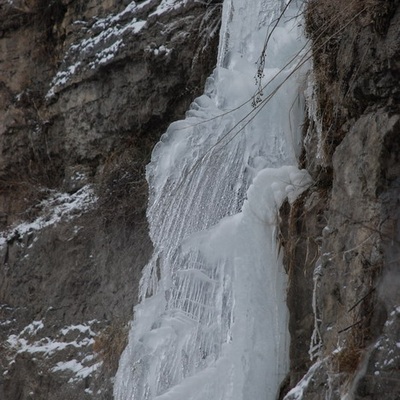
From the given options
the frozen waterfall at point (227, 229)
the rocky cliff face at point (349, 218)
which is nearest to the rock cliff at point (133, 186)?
the rocky cliff face at point (349, 218)

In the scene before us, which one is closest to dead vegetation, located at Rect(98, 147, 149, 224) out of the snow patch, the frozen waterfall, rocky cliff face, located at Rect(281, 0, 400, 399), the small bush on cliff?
the small bush on cliff

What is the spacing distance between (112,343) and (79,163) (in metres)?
1.52

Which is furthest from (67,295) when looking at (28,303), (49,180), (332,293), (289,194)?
(332,293)

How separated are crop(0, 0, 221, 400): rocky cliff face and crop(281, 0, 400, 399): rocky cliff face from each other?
1.73m

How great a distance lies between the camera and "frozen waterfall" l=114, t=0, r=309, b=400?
3.75 metres

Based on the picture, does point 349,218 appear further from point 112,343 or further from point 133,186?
point 133,186

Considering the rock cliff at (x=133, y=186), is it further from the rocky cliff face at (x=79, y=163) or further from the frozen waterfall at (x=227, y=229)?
the frozen waterfall at (x=227, y=229)

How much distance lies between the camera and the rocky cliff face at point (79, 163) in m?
5.46

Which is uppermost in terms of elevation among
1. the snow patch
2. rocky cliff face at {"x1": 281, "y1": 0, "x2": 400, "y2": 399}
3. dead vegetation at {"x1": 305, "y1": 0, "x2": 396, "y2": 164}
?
the snow patch

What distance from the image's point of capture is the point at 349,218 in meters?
3.27

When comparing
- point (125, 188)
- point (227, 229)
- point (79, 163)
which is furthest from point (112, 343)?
point (227, 229)

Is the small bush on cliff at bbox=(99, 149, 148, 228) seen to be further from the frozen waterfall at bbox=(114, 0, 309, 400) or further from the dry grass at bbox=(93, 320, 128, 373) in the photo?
the frozen waterfall at bbox=(114, 0, 309, 400)

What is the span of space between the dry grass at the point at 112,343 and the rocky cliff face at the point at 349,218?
168 centimetres

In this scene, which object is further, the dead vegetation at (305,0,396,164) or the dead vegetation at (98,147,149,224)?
the dead vegetation at (98,147,149,224)
